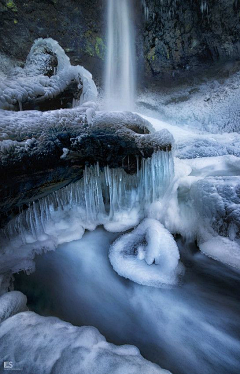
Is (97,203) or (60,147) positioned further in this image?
(97,203)

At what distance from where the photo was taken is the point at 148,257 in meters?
2.11

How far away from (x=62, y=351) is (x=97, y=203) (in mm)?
1906

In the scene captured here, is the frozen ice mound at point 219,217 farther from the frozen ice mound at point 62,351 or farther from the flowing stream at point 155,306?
the frozen ice mound at point 62,351

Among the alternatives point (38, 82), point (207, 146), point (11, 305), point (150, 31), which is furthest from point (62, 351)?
point (150, 31)

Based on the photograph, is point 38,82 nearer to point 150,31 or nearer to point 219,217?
point 219,217

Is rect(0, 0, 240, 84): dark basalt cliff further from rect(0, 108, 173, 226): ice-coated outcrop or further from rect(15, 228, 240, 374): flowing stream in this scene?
rect(15, 228, 240, 374): flowing stream

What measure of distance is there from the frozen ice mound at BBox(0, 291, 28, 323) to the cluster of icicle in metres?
0.94

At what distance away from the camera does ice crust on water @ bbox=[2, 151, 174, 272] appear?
2500 millimetres

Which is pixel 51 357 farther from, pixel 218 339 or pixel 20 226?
pixel 20 226

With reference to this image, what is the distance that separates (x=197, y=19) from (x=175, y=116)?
343 cm

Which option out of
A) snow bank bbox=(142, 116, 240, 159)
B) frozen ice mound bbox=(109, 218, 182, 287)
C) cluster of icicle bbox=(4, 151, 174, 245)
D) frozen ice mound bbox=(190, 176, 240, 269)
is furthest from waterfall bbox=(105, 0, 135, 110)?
frozen ice mound bbox=(109, 218, 182, 287)

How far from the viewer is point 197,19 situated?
7.32 meters

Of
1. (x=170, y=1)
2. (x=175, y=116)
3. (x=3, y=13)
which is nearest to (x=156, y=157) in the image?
(x=175, y=116)

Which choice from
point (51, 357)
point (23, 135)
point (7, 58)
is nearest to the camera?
point (51, 357)
